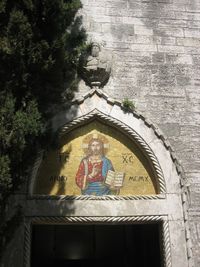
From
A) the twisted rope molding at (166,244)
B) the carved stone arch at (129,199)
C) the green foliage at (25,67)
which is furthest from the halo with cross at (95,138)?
the twisted rope molding at (166,244)

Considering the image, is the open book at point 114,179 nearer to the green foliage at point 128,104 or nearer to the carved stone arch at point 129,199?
the carved stone arch at point 129,199

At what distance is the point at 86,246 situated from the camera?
406 inches

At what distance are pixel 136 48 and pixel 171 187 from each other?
8.11 feet

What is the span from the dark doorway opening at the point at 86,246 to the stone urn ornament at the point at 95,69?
407 centimetres

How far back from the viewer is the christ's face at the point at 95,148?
666 centimetres

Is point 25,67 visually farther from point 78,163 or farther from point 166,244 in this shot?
point 166,244

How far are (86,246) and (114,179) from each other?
434 centimetres

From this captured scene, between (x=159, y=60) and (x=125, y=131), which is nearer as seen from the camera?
(x=125, y=131)

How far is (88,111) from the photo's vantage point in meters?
6.69

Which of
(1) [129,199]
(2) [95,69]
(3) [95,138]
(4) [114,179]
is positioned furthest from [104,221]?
(2) [95,69]

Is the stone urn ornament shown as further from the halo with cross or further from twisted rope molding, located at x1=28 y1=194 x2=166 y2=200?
twisted rope molding, located at x1=28 y1=194 x2=166 y2=200

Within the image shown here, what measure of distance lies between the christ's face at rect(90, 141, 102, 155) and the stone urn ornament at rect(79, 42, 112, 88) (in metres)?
0.94

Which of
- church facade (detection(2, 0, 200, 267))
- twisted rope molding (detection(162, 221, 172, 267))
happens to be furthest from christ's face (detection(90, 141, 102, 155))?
twisted rope molding (detection(162, 221, 172, 267))

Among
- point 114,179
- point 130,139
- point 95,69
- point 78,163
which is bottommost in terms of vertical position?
point 114,179
